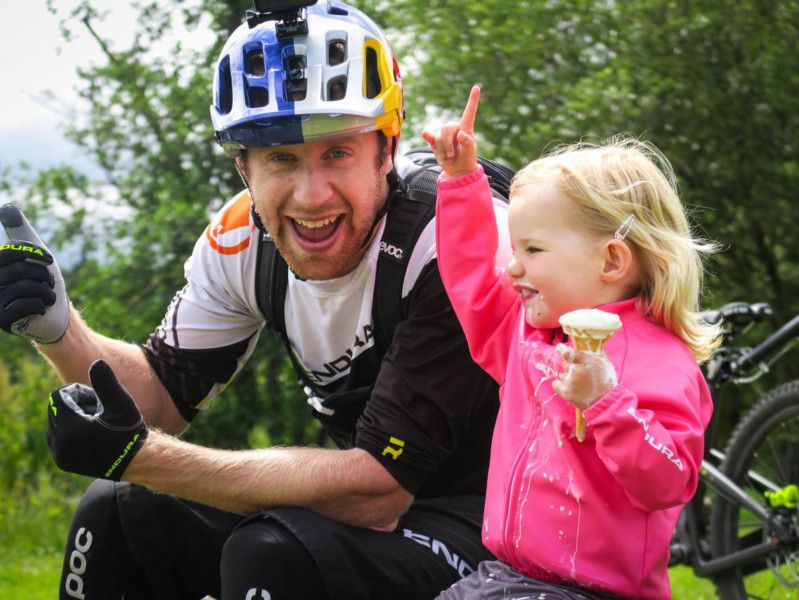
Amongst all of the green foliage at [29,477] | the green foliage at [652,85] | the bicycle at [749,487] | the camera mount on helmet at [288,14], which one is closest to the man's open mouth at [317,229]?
the camera mount on helmet at [288,14]

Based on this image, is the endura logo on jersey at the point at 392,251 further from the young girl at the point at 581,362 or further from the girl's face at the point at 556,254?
the girl's face at the point at 556,254

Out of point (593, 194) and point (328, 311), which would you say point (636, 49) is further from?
point (593, 194)

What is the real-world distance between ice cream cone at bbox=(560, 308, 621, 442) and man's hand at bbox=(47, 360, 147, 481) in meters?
1.21

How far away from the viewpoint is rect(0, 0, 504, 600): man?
9.34 feet

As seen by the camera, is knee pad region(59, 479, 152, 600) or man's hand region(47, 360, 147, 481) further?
knee pad region(59, 479, 152, 600)

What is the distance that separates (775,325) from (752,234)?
0.66 m

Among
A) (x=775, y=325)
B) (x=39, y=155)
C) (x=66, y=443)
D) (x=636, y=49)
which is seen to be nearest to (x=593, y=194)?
(x=66, y=443)

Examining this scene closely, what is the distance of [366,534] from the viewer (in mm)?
2873

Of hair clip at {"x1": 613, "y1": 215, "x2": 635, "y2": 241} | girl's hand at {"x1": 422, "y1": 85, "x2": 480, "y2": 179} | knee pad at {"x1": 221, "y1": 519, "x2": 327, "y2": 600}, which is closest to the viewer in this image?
hair clip at {"x1": 613, "y1": 215, "x2": 635, "y2": 241}

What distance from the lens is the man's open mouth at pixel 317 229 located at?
3.10 m

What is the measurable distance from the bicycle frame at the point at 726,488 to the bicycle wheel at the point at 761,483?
37mm

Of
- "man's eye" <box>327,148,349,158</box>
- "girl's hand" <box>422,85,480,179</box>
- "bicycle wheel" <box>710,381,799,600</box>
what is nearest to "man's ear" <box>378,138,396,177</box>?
"man's eye" <box>327,148,349,158</box>

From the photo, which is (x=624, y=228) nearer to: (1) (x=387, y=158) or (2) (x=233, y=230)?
(1) (x=387, y=158)

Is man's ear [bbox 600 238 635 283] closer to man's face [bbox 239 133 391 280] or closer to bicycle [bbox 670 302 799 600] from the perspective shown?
man's face [bbox 239 133 391 280]
